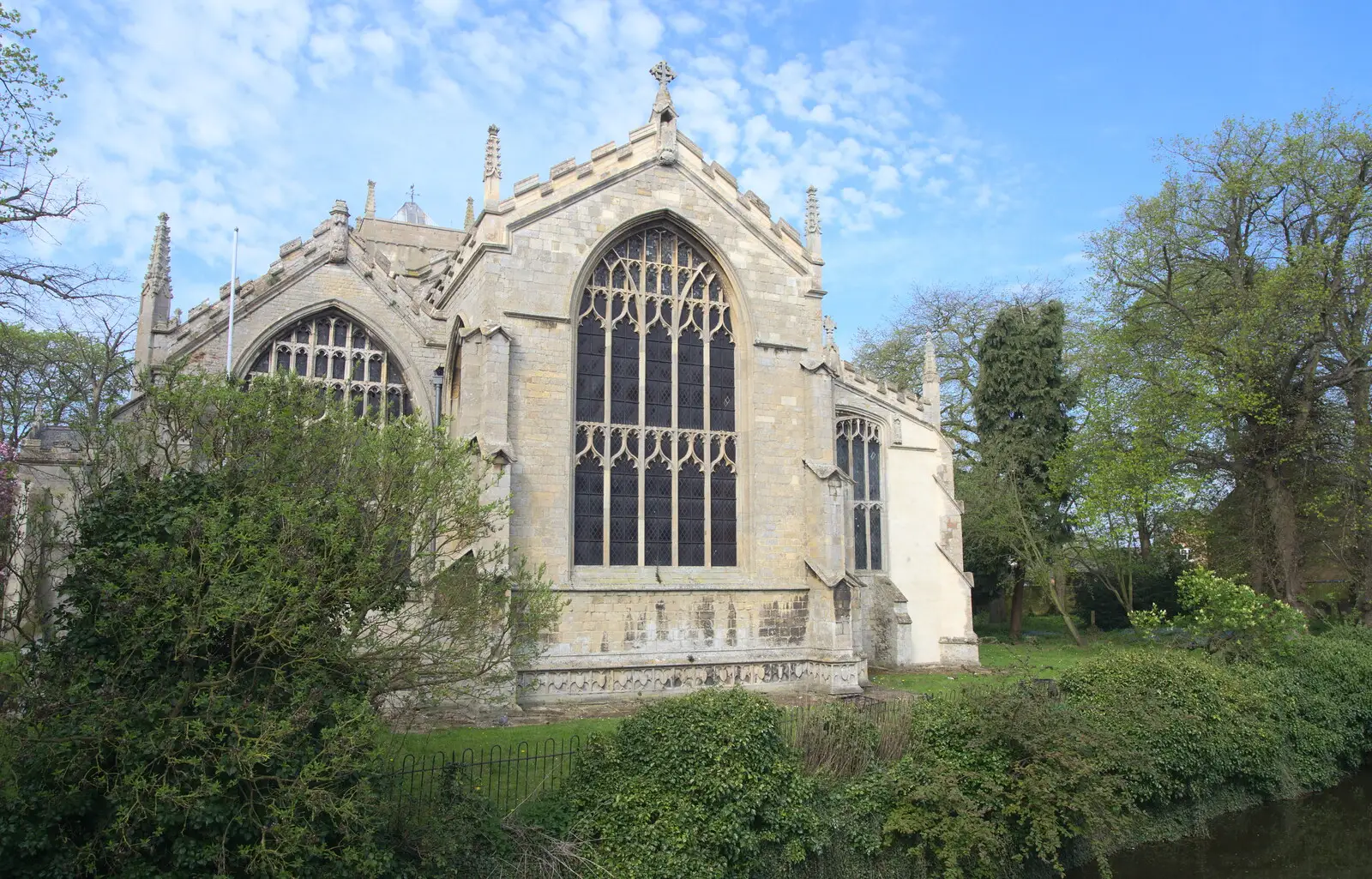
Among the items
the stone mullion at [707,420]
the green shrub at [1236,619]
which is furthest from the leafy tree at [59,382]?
the green shrub at [1236,619]

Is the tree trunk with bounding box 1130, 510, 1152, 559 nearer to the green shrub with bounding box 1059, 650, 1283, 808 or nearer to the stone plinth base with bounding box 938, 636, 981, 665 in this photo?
the stone plinth base with bounding box 938, 636, 981, 665

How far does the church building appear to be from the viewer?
17.9 meters

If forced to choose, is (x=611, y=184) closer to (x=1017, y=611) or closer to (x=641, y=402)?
(x=641, y=402)

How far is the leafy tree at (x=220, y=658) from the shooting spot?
7.38m

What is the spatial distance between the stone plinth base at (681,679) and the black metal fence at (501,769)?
341 cm

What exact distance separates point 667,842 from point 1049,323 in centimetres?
2788

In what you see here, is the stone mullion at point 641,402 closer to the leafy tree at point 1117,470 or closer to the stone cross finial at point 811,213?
the stone cross finial at point 811,213

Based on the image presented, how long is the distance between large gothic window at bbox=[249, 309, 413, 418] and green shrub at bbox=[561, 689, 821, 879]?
1196 centimetres

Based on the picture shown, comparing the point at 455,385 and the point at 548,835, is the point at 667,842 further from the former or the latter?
the point at 455,385

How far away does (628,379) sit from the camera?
63.5ft

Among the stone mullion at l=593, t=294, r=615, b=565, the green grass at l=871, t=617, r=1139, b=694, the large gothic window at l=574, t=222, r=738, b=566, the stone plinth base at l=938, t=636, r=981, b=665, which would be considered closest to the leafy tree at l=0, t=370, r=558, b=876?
the stone mullion at l=593, t=294, r=615, b=565

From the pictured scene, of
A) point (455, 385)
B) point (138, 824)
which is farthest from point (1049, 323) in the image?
point (138, 824)

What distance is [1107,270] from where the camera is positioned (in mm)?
30031

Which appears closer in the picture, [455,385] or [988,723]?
[988,723]
